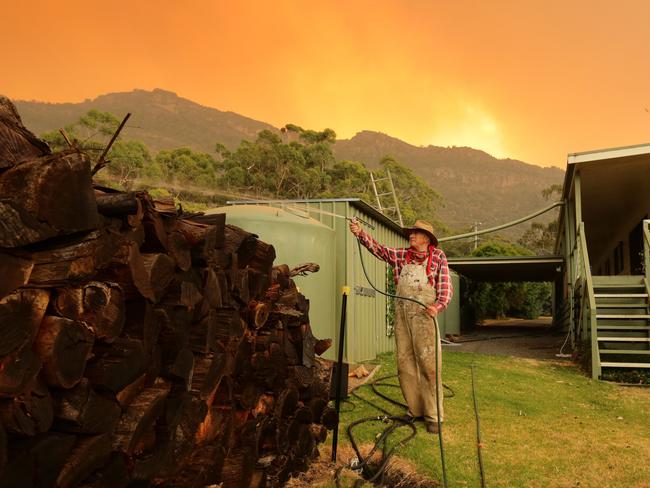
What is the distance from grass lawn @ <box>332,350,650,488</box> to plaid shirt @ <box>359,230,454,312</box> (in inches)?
50.9

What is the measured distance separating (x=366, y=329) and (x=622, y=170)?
6.31m

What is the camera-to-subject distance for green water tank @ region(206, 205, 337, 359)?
7117mm

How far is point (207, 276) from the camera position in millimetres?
2898

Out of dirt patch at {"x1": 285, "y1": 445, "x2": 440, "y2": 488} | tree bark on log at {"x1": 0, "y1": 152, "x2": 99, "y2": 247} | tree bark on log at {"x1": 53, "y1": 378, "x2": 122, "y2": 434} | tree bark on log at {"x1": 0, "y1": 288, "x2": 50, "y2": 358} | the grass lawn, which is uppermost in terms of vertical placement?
tree bark on log at {"x1": 0, "y1": 152, "x2": 99, "y2": 247}

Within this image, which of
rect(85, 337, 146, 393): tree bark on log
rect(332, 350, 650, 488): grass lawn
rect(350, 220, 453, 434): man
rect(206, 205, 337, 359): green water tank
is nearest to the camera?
rect(85, 337, 146, 393): tree bark on log

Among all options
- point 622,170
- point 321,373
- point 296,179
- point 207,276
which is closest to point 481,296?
point 622,170

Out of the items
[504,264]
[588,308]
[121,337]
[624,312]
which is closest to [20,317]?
[121,337]

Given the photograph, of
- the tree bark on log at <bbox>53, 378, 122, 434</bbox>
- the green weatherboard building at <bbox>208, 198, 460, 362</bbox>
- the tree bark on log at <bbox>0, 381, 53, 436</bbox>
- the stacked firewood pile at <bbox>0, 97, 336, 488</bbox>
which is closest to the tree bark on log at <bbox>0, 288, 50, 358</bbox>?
the stacked firewood pile at <bbox>0, 97, 336, 488</bbox>

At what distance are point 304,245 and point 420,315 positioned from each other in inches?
102

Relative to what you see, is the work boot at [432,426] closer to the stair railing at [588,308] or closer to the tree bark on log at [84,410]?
the tree bark on log at [84,410]

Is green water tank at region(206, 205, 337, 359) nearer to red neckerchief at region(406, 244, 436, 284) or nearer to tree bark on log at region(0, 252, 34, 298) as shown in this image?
red neckerchief at region(406, 244, 436, 284)

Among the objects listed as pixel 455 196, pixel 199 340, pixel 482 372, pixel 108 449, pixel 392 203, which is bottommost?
pixel 482 372

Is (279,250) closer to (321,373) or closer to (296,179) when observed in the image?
(321,373)

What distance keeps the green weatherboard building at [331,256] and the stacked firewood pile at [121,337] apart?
8.00ft
